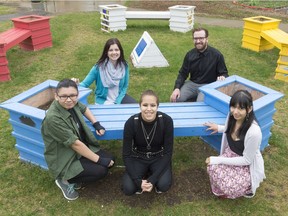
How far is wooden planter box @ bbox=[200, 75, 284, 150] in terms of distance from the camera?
3.76 metres

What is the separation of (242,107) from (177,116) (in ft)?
3.28

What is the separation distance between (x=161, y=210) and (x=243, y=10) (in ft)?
39.0

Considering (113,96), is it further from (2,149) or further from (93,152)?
(2,149)

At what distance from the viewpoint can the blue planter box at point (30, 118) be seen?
3.49 m

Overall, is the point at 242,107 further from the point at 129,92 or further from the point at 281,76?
the point at 281,76

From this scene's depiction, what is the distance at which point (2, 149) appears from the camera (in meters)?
4.22

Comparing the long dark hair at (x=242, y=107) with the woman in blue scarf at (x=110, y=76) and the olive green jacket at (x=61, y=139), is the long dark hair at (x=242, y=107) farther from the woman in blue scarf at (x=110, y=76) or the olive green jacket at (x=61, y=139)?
the woman in blue scarf at (x=110, y=76)

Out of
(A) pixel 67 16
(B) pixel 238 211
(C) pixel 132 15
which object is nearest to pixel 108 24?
(C) pixel 132 15

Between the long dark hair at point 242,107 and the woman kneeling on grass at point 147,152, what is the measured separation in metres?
0.61

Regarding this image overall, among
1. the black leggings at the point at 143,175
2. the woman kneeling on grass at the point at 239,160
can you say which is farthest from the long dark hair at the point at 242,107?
the black leggings at the point at 143,175

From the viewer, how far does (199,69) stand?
473cm

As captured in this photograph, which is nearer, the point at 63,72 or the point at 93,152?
the point at 93,152

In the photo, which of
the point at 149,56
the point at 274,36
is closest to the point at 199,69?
the point at 149,56

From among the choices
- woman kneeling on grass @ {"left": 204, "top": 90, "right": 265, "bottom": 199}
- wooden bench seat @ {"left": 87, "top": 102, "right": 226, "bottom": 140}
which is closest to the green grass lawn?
woman kneeling on grass @ {"left": 204, "top": 90, "right": 265, "bottom": 199}
